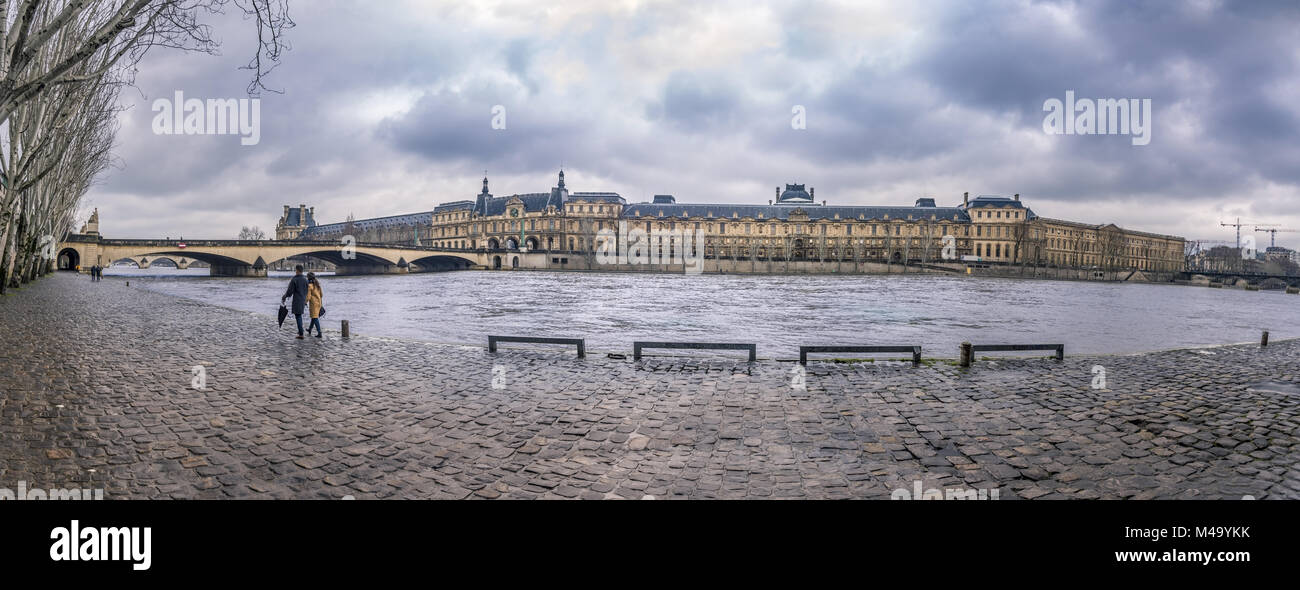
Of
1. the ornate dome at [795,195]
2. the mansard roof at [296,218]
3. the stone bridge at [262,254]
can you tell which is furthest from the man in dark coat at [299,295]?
the mansard roof at [296,218]

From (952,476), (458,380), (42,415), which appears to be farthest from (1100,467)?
(42,415)

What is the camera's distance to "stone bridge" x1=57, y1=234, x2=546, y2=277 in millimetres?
59406

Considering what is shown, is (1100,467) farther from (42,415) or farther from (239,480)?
(42,415)

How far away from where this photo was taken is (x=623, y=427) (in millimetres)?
6348

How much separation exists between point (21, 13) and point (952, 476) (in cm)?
1045

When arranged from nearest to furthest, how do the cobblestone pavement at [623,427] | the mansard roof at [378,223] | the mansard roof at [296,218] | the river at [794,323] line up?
the cobblestone pavement at [623,427]
the river at [794,323]
the mansard roof at [378,223]
the mansard roof at [296,218]

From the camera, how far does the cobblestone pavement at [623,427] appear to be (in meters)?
4.70

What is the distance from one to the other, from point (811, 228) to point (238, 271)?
3932 inches

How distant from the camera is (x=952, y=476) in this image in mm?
4965

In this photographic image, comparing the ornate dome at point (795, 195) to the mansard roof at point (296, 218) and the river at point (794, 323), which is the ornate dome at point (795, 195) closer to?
the river at point (794, 323)

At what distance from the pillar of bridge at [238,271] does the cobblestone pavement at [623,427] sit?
70.3m

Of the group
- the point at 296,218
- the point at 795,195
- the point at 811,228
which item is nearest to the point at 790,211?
the point at 811,228

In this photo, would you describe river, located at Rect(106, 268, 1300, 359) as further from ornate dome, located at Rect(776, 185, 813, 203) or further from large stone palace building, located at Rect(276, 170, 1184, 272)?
ornate dome, located at Rect(776, 185, 813, 203)

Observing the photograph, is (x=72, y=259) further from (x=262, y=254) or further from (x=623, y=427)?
(x=623, y=427)
